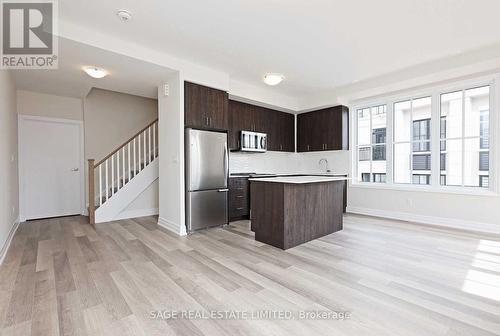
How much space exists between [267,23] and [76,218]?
17.2ft

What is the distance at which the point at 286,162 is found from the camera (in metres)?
6.66

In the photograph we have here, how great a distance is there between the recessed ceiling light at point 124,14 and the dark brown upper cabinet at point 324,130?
178 inches

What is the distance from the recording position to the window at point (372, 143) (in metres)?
5.25

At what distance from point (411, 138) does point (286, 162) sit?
2968 mm

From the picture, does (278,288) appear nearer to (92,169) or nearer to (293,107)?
(92,169)

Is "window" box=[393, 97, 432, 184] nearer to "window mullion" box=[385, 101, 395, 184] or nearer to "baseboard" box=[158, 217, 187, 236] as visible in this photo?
"window mullion" box=[385, 101, 395, 184]

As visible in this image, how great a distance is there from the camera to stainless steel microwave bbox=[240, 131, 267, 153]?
203 inches

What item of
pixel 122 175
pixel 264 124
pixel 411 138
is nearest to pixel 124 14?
pixel 122 175

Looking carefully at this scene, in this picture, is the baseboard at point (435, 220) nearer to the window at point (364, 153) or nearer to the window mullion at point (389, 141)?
the window mullion at point (389, 141)

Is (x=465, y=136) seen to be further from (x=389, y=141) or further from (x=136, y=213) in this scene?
(x=136, y=213)

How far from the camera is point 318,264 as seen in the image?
8.64 ft

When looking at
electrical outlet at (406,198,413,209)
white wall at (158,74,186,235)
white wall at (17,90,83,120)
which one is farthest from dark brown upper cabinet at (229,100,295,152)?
white wall at (17,90,83,120)

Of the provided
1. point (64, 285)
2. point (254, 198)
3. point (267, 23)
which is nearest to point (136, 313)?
point (64, 285)

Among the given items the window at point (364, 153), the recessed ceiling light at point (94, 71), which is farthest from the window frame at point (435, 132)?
the recessed ceiling light at point (94, 71)
